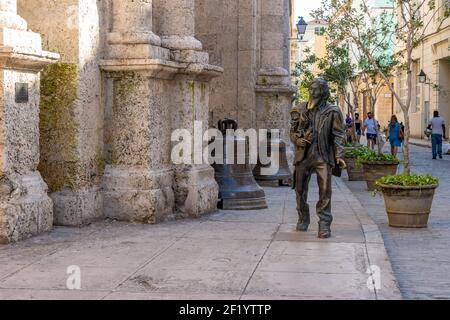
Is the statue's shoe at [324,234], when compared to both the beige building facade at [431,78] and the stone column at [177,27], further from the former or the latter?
the beige building facade at [431,78]

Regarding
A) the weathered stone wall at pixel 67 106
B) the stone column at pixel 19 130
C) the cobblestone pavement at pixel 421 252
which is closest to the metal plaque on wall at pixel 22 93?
the stone column at pixel 19 130

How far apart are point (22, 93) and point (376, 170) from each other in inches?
323

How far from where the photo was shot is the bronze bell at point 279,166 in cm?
1491

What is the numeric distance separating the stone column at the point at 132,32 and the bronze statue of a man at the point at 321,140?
2.07 meters

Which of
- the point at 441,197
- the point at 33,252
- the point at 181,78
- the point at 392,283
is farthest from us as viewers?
the point at 441,197

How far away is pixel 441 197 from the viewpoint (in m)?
13.6

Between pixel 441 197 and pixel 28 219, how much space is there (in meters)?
8.14

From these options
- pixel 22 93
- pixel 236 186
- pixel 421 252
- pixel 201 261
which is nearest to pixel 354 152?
pixel 236 186

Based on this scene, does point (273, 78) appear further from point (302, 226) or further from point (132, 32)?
point (302, 226)

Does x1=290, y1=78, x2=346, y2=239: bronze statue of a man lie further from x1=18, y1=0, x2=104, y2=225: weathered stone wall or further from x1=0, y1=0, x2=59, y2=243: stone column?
x1=0, y1=0, x2=59, y2=243: stone column

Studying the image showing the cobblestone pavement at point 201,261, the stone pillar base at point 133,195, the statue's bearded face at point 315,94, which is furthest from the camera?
the stone pillar base at point 133,195
